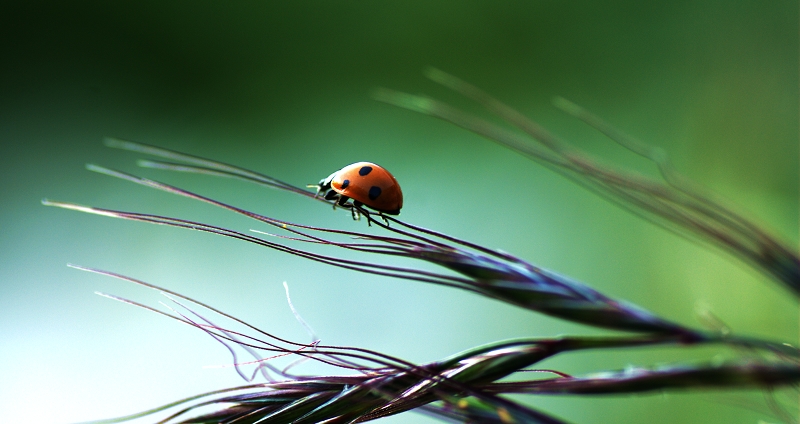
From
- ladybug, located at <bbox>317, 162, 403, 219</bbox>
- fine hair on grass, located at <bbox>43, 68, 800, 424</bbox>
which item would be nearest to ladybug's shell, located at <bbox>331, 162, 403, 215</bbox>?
ladybug, located at <bbox>317, 162, 403, 219</bbox>

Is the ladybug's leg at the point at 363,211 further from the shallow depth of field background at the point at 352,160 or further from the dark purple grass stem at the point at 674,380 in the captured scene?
the shallow depth of field background at the point at 352,160

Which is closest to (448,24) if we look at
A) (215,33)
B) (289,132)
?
(289,132)

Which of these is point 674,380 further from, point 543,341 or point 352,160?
point 352,160

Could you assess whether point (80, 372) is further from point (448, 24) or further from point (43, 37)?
point (448, 24)

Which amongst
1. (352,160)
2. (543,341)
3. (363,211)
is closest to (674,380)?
(543,341)

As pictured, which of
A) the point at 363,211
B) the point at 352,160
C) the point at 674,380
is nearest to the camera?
the point at 674,380
